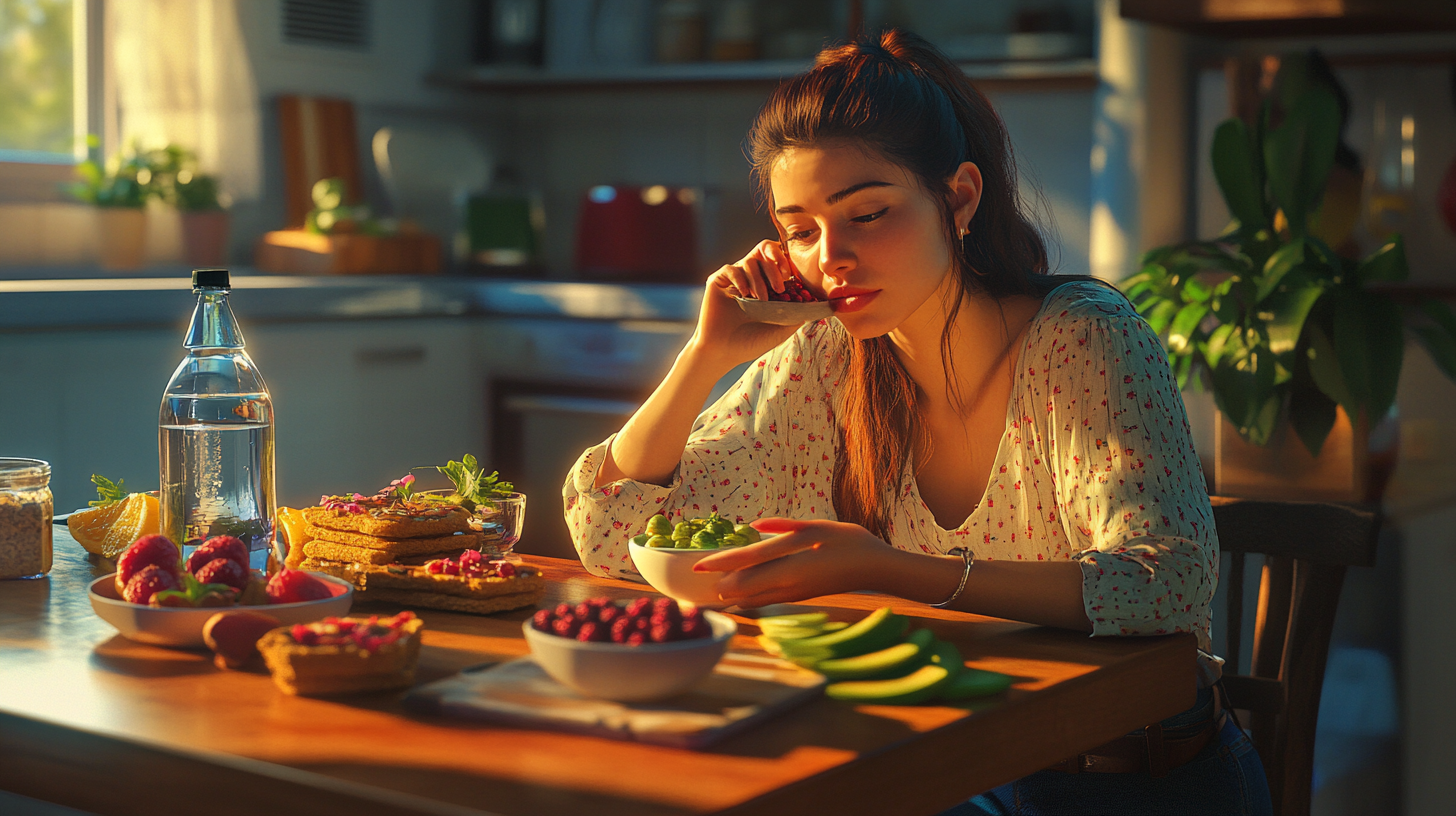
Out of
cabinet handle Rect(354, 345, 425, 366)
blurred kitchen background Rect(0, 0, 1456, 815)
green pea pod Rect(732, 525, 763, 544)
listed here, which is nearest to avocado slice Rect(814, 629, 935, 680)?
green pea pod Rect(732, 525, 763, 544)

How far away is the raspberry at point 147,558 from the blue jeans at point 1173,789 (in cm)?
74

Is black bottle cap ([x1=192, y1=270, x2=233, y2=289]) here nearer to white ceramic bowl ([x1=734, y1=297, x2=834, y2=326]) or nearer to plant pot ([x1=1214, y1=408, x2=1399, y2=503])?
white ceramic bowl ([x1=734, y1=297, x2=834, y2=326])

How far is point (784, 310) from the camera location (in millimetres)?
1489

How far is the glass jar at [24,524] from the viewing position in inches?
52.4

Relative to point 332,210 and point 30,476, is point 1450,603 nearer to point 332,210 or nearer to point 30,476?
point 30,476

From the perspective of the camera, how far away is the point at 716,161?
13.7 feet

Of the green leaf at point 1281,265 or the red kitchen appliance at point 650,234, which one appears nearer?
the green leaf at point 1281,265

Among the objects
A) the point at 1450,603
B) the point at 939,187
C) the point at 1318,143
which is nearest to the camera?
the point at 939,187

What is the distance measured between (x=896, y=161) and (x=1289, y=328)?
0.69m

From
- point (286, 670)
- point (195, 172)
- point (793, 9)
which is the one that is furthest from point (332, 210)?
point (286, 670)

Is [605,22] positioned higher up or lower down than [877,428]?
higher up

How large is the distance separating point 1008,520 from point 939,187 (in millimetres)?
356

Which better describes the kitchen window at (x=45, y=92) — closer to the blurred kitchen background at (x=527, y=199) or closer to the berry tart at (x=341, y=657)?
the blurred kitchen background at (x=527, y=199)

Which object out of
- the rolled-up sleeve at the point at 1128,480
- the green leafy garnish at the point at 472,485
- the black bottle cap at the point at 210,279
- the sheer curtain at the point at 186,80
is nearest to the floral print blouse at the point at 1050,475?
the rolled-up sleeve at the point at 1128,480
